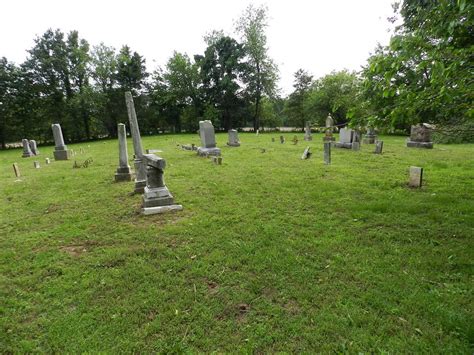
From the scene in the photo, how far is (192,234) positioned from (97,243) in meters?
1.57

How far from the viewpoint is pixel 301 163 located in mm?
10523

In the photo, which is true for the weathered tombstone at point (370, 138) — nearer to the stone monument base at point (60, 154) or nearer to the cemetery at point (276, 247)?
the cemetery at point (276, 247)

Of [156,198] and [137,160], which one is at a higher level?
→ [137,160]

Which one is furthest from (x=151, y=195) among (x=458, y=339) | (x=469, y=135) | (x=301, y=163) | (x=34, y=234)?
(x=301, y=163)

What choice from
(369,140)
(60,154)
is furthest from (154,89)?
(369,140)

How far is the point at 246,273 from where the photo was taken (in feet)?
10.9

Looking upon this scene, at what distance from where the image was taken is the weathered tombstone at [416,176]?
6.40 meters

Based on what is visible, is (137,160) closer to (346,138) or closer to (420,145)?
(346,138)

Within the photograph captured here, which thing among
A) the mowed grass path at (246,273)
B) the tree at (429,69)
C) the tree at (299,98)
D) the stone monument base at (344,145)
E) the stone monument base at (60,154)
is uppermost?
the tree at (299,98)

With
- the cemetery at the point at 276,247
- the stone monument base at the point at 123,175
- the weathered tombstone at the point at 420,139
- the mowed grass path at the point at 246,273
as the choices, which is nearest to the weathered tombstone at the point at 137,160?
the cemetery at the point at 276,247

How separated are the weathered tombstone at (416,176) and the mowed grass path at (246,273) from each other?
0.32 meters

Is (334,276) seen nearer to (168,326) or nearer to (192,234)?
(168,326)

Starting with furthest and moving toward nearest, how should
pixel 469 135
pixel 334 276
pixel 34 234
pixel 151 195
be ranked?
pixel 151 195 < pixel 34 234 < pixel 469 135 < pixel 334 276

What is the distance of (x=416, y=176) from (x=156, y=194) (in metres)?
6.39
